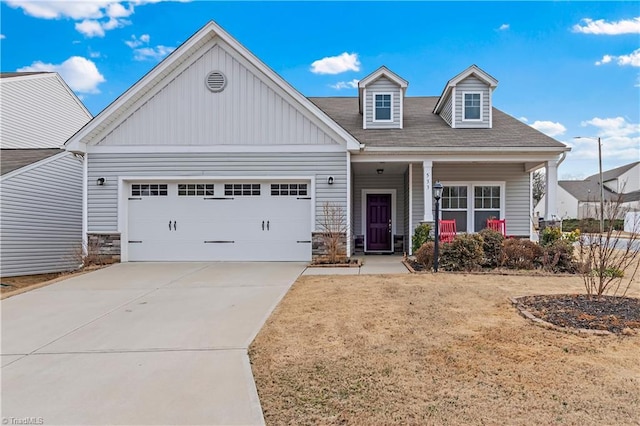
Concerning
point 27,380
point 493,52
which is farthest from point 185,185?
point 493,52

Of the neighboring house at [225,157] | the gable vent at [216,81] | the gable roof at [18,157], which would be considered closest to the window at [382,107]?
the neighboring house at [225,157]

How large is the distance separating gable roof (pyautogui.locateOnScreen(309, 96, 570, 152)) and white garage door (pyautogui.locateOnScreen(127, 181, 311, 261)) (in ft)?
9.69

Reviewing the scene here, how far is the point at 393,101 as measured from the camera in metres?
13.0

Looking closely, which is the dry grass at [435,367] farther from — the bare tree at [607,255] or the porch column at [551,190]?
the porch column at [551,190]

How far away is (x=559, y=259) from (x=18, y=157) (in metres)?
17.5

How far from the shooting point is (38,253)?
1396 centimetres

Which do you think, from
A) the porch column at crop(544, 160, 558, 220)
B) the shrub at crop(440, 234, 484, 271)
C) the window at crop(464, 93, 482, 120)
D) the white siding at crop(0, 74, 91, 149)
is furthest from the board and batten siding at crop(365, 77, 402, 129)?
the white siding at crop(0, 74, 91, 149)

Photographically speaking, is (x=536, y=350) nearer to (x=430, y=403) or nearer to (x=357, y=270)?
(x=430, y=403)

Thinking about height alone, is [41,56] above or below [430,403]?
above

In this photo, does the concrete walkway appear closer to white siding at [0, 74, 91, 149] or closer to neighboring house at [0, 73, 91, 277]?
neighboring house at [0, 73, 91, 277]

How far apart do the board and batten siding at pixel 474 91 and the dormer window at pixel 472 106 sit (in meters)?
0.11

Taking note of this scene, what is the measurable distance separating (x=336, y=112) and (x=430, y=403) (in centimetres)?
1287

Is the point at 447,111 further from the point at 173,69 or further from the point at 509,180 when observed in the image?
the point at 173,69

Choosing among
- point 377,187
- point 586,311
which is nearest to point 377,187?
point 377,187
